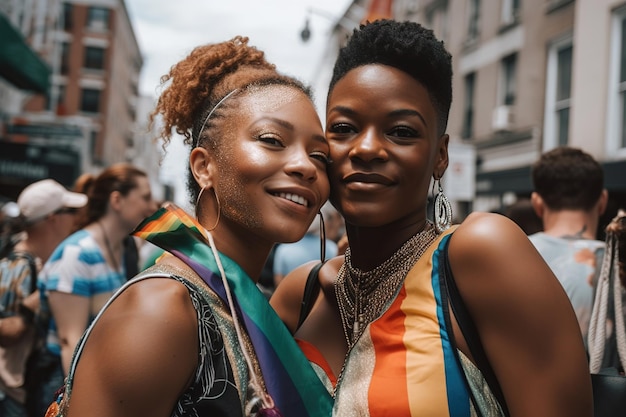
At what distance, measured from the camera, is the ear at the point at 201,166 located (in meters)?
1.76

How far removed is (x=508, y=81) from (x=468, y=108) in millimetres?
1869

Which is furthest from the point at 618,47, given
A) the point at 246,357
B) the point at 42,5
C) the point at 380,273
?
the point at 42,5

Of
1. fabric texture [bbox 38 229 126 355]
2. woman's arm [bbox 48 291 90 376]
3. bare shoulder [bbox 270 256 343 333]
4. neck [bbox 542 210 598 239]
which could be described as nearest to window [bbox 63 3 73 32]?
fabric texture [bbox 38 229 126 355]

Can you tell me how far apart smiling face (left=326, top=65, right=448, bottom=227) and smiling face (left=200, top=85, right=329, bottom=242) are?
110 millimetres

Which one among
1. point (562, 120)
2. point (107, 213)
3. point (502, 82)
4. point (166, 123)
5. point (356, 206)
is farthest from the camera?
point (502, 82)

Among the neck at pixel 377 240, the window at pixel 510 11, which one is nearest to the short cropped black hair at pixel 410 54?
the neck at pixel 377 240

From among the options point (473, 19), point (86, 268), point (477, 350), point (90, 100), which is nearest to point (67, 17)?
point (90, 100)

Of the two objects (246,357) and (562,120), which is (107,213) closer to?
(246,357)

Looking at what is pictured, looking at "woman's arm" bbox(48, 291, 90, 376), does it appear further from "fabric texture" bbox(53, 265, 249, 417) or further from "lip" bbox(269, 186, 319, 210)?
"lip" bbox(269, 186, 319, 210)

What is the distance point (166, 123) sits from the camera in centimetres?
196

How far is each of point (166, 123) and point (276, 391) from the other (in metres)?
0.91

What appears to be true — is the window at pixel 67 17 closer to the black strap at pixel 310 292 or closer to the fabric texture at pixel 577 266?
the fabric texture at pixel 577 266

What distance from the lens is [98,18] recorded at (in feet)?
148

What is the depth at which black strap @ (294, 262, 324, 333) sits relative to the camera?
2.26 metres
